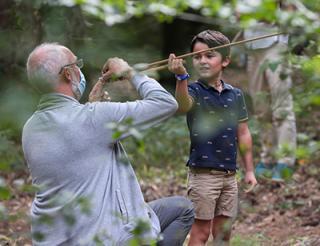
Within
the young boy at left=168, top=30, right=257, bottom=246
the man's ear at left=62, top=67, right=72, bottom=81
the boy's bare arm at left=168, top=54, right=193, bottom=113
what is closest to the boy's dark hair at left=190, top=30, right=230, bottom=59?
the young boy at left=168, top=30, right=257, bottom=246

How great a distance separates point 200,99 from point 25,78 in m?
1.41

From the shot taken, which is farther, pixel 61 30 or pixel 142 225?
pixel 61 30

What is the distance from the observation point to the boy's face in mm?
4953

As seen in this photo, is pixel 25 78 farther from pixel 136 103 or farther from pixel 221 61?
pixel 221 61

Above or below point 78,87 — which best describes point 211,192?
below

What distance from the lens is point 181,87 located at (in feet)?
14.7

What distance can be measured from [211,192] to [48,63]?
152 cm

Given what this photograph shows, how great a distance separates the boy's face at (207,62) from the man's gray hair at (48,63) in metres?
1.22

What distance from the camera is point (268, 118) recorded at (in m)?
7.45

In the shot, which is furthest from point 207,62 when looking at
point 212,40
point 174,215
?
point 174,215

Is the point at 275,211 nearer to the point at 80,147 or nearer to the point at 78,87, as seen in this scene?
the point at 78,87

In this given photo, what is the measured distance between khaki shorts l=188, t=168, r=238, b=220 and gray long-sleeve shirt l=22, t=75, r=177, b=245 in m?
1.00

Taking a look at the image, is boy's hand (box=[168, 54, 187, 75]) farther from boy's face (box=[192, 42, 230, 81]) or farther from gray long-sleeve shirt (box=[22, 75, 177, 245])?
boy's face (box=[192, 42, 230, 81])

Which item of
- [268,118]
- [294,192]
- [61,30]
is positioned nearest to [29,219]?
[61,30]
